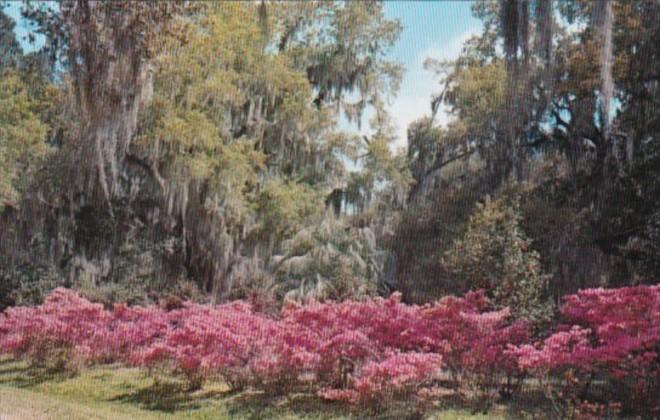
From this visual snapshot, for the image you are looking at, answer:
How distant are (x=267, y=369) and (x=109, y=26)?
2.94 meters

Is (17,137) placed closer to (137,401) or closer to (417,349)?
(137,401)

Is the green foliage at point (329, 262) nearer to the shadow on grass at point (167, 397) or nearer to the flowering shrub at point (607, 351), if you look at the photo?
the shadow on grass at point (167, 397)

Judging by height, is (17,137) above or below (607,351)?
above

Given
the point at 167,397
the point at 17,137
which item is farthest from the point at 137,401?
the point at 17,137

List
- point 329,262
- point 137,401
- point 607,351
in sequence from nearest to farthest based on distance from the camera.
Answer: point 607,351, point 137,401, point 329,262

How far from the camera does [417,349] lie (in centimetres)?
553

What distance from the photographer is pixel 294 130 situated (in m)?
10.7

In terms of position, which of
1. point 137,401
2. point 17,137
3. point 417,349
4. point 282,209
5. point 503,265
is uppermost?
point 17,137

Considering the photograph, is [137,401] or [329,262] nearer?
[137,401]

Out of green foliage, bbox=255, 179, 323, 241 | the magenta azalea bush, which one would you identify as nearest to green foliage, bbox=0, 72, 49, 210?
green foliage, bbox=255, 179, 323, 241

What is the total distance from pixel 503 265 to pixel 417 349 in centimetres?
146

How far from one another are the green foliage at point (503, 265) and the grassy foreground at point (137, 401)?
4.81 ft

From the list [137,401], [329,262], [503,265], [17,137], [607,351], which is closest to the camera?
[607,351]

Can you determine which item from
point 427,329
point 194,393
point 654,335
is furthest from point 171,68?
point 654,335
